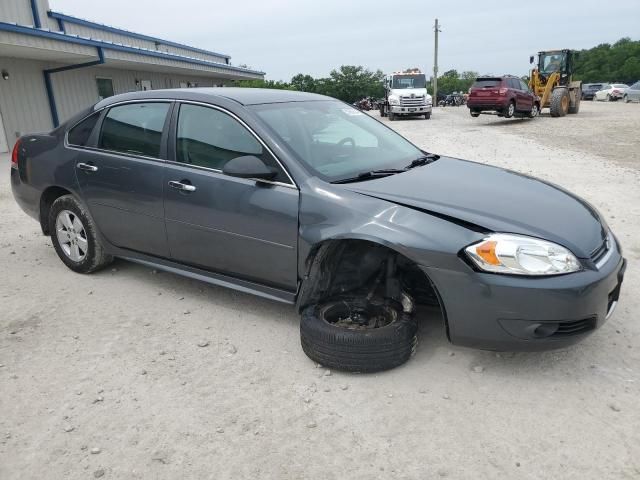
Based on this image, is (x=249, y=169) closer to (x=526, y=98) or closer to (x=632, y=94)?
(x=526, y=98)

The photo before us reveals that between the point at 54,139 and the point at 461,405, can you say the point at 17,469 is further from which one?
the point at 54,139

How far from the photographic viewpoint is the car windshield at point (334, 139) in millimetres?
3385

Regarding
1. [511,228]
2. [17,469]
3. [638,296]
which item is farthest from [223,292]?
[638,296]

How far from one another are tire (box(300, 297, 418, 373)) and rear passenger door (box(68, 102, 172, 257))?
1461mm

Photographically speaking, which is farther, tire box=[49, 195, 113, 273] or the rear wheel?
the rear wheel

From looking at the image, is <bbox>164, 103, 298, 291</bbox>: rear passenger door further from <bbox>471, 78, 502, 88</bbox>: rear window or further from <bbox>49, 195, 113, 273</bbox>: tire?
<bbox>471, 78, 502, 88</bbox>: rear window

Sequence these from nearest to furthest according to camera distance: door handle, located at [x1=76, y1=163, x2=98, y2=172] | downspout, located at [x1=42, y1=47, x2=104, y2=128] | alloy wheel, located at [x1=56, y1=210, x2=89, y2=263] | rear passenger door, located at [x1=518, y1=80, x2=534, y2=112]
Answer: door handle, located at [x1=76, y1=163, x2=98, y2=172] → alloy wheel, located at [x1=56, y1=210, x2=89, y2=263] → downspout, located at [x1=42, y1=47, x2=104, y2=128] → rear passenger door, located at [x1=518, y1=80, x2=534, y2=112]

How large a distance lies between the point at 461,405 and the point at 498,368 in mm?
453

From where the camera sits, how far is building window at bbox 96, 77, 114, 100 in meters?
19.5

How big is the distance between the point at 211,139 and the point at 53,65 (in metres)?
15.9

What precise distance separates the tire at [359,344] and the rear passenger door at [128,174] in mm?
1461

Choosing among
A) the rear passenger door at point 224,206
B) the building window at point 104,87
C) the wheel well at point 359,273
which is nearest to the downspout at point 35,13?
the building window at point 104,87

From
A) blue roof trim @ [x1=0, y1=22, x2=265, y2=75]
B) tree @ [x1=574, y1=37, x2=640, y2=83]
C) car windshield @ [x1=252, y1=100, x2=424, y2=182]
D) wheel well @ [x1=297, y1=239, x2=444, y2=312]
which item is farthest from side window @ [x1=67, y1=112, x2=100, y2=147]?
tree @ [x1=574, y1=37, x2=640, y2=83]

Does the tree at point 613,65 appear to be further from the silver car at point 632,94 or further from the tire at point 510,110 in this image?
the tire at point 510,110
